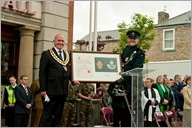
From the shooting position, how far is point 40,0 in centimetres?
1294

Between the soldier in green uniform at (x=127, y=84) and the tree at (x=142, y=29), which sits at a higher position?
the tree at (x=142, y=29)

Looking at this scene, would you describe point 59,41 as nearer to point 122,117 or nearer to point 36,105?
point 122,117

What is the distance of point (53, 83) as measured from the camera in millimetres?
6922

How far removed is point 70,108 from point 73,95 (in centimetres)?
35

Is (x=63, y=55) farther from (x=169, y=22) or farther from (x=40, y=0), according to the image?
(x=169, y=22)

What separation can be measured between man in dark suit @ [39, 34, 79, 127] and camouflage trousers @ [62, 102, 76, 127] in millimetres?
3700

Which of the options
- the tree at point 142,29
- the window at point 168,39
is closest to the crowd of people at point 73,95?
the tree at point 142,29

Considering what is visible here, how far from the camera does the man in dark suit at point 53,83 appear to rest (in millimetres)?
6906

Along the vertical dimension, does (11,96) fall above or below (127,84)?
below

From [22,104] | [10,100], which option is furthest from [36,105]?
[22,104]

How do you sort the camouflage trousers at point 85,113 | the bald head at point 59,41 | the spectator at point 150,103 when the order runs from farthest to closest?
the camouflage trousers at point 85,113 < the spectator at point 150,103 < the bald head at point 59,41

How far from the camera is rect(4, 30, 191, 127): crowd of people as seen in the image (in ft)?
22.8

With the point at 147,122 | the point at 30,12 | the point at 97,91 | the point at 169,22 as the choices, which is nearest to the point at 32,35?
the point at 30,12

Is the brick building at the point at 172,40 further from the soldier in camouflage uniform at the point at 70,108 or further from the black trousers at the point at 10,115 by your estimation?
the black trousers at the point at 10,115
